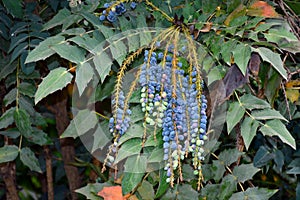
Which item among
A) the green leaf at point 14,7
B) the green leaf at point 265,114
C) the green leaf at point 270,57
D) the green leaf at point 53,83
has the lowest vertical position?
the green leaf at point 265,114

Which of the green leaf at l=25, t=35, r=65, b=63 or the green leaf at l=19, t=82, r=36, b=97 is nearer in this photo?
the green leaf at l=25, t=35, r=65, b=63

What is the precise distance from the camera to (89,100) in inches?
54.3

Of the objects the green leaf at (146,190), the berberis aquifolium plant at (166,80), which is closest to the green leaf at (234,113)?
the berberis aquifolium plant at (166,80)

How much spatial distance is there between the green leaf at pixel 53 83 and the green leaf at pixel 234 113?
34cm

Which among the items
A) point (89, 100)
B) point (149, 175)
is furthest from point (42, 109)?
point (149, 175)

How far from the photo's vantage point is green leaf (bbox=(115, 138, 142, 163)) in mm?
1104

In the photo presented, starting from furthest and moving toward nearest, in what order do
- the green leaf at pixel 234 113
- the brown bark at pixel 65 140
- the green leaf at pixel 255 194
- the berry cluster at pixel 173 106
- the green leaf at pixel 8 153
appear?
1. the brown bark at pixel 65 140
2. the green leaf at pixel 8 153
3. the green leaf at pixel 255 194
4. the green leaf at pixel 234 113
5. the berry cluster at pixel 173 106

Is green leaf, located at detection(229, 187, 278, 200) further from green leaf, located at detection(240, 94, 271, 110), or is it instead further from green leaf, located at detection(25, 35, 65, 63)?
green leaf, located at detection(25, 35, 65, 63)

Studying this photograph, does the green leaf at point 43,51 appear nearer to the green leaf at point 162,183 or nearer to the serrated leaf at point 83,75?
the serrated leaf at point 83,75

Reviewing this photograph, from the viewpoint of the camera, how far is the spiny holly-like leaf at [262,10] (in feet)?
3.84

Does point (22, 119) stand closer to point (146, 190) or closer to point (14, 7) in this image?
point (14, 7)

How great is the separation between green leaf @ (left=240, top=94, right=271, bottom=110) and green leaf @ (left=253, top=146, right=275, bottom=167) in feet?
1.55

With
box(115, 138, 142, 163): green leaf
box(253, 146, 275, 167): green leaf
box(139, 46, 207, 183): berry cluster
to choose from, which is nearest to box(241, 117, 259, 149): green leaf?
box(139, 46, 207, 183): berry cluster

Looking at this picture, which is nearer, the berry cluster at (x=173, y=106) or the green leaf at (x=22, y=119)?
the berry cluster at (x=173, y=106)
